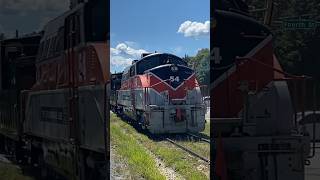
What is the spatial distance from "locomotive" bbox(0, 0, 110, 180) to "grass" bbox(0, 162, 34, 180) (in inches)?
4.0

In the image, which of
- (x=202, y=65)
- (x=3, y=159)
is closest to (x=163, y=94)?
(x=202, y=65)

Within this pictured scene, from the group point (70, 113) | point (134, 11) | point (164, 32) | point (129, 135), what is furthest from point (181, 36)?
point (70, 113)

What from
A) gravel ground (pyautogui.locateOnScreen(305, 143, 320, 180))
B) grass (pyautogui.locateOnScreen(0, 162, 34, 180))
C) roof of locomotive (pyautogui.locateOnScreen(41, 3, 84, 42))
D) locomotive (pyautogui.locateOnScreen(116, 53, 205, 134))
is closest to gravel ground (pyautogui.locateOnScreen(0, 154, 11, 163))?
grass (pyautogui.locateOnScreen(0, 162, 34, 180))

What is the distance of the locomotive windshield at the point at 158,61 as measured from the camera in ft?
7.89

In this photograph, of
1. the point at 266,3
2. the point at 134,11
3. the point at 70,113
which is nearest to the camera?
the point at 134,11

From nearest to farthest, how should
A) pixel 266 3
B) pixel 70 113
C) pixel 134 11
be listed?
1. pixel 134 11
2. pixel 266 3
3. pixel 70 113

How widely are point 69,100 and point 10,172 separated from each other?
0.81m

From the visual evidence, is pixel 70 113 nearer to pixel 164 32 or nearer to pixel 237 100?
pixel 164 32

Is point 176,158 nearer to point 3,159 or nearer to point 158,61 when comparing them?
point 158,61

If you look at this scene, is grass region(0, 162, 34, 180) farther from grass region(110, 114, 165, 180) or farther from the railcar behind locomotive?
the railcar behind locomotive

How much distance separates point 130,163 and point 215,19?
2.66 ft

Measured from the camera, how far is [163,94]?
249cm

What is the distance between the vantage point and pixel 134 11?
7.81 feet

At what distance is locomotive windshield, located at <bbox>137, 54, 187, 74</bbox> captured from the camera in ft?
7.89
